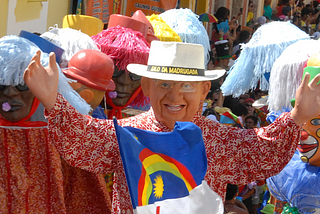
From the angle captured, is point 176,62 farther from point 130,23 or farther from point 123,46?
point 130,23

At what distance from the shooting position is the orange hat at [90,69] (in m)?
3.40

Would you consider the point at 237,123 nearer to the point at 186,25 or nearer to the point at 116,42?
the point at 186,25

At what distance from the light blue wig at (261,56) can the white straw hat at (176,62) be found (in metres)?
2.20

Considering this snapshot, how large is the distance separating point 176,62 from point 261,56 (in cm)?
243

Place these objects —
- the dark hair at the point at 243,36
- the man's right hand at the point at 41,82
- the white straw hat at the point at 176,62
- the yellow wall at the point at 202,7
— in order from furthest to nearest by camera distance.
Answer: the yellow wall at the point at 202,7, the dark hair at the point at 243,36, the white straw hat at the point at 176,62, the man's right hand at the point at 41,82

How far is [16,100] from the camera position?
2768 millimetres

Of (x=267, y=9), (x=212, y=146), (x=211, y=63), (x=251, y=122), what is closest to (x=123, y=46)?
(x=212, y=146)

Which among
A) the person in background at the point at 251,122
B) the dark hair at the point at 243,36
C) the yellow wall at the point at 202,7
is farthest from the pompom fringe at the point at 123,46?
the yellow wall at the point at 202,7

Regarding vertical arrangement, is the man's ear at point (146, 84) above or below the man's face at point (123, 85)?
above

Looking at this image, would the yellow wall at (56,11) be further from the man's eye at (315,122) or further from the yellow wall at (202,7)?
the yellow wall at (202,7)

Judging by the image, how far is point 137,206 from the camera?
2316 millimetres

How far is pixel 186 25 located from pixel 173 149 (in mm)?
3812

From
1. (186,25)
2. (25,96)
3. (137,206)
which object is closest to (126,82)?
(25,96)

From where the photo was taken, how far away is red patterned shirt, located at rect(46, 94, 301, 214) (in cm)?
245
